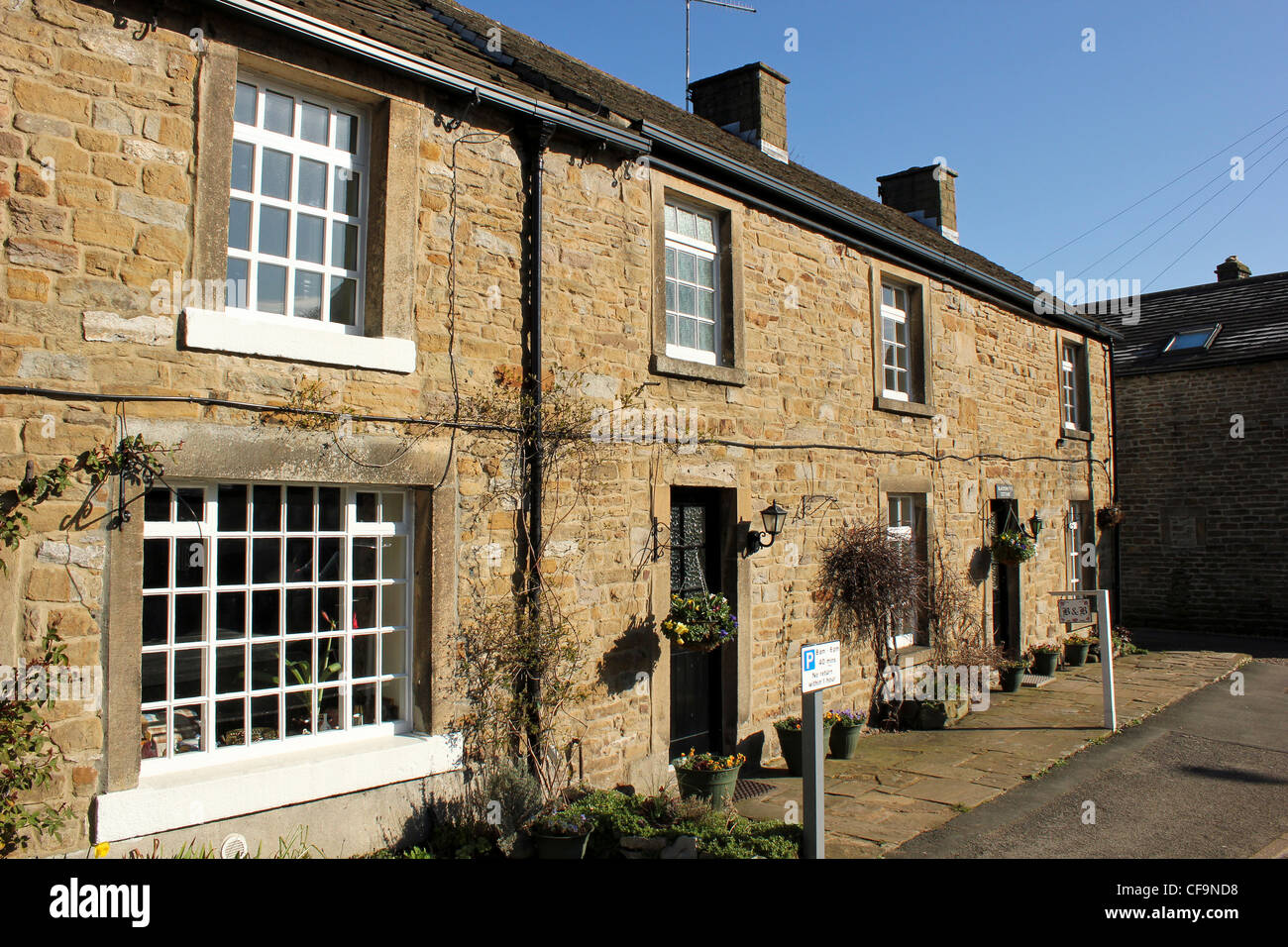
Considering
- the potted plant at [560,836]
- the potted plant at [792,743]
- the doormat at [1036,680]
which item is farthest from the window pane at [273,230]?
the doormat at [1036,680]

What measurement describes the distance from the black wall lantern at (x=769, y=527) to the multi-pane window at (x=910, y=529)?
281 centimetres

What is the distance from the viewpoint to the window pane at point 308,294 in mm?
5922

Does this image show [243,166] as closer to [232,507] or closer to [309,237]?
→ [309,237]

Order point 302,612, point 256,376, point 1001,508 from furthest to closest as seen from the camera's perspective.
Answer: point 1001,508 < point 302,612 < point 256,376

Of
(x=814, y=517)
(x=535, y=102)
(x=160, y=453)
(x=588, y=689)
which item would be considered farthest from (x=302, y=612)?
(x=814, y=517)

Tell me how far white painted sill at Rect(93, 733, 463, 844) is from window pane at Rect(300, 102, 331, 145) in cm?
390

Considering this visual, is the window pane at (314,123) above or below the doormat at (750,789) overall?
above

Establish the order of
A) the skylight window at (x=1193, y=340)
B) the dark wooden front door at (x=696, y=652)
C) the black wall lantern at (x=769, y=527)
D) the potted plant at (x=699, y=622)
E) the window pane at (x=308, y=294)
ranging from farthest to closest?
the skylight window at (x=1193, y=340) → the black wall lantern at (x=769, y=527) → the dark wooden front door at (x=696, y=652) → the potted plant at (x=699, y=622) → the window pane at (x=308, y=294)

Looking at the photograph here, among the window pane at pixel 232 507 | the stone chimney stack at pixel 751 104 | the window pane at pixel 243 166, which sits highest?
the stone chimney stack at pixel 751 104

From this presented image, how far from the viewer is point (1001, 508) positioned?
44.7 feet

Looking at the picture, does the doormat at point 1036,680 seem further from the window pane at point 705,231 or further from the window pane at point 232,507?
the window pane at point 232,507

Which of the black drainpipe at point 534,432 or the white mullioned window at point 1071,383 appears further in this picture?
the white mullioned window at point 1071,383

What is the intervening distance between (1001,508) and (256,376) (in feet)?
36.5
